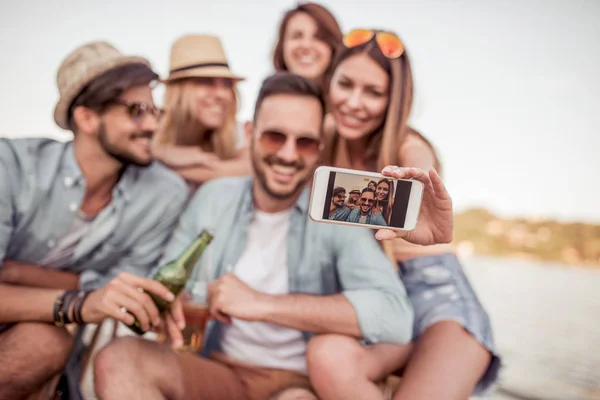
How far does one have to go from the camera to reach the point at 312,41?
105 inches

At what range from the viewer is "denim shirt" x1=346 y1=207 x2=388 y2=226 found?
1449 mm

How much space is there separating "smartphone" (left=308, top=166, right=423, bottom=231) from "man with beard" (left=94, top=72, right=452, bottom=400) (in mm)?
120

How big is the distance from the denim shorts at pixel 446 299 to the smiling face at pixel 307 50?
3.89 ft

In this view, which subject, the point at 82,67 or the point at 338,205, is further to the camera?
the point at 82,67

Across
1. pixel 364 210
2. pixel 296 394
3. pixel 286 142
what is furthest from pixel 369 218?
pixel 296 394

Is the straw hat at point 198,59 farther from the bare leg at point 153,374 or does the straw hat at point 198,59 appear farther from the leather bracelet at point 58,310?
the bare leg at point 153,374

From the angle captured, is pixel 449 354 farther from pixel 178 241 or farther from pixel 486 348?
pixel 178 241

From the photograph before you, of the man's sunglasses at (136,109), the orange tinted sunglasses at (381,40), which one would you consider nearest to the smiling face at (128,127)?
the man's sunglasses at (136,109)

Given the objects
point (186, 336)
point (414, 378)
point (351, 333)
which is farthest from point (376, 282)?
point (186, 336)

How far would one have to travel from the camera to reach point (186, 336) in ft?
6.66

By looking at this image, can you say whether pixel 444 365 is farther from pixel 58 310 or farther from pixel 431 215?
pixel 58 310

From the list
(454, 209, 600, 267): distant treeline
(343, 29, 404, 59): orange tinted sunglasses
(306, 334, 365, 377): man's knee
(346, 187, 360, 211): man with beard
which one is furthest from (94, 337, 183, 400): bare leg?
(454, 209, 600, 267): distant treeline

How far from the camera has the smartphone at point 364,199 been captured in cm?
144

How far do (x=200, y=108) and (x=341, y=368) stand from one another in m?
1.65
